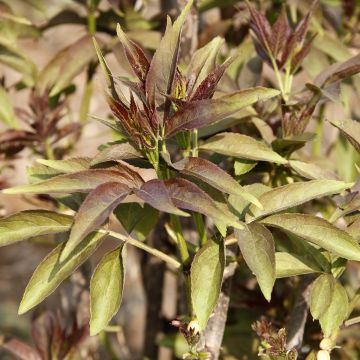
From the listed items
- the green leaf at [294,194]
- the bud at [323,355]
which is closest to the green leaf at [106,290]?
the green leaf at [294,194]

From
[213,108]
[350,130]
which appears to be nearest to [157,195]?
[213,108]

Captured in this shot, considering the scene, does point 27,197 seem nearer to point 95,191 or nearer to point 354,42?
point 95,191

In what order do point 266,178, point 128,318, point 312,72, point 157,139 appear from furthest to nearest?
point 128,318 → point 312,72 → point 266,178 → point 157,139

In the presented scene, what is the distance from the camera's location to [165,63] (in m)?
1.00

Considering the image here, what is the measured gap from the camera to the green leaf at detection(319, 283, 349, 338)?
1.07m

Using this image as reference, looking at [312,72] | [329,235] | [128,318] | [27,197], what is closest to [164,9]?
[312,72]

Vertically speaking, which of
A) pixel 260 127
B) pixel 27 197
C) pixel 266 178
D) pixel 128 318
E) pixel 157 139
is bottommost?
pixel 128 318

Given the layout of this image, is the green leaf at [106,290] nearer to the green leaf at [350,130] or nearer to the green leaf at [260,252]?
the green leaf at [260,252]

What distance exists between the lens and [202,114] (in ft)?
3.27

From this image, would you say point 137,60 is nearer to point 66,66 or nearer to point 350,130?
point 350,130

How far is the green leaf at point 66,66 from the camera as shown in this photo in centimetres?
167

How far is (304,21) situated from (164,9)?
63 cm

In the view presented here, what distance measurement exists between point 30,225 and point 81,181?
0.46 feet

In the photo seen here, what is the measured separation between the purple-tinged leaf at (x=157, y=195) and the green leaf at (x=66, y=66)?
733mm
